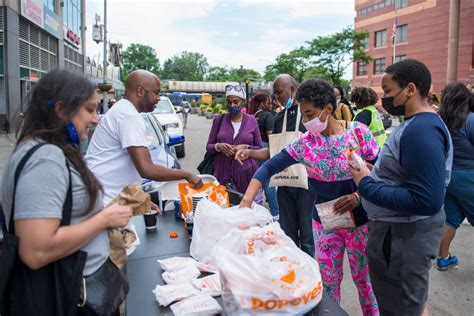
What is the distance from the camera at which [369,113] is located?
543 cm

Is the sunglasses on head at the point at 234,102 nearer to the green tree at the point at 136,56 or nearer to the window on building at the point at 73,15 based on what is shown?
the window on building at the point at 73,15

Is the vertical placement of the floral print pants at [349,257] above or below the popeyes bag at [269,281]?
below

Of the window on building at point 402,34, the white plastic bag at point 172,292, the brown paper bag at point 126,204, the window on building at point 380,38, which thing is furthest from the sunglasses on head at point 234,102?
the window on building at point 380,38

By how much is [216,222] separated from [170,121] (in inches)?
402

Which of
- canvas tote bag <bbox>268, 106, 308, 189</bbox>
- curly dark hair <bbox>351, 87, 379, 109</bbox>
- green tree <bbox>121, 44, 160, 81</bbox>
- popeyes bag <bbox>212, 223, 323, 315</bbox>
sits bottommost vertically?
popeyes bag <bbox>212, 223, 323, 315</bbox>

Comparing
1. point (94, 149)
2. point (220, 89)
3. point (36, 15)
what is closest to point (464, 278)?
point (94, 149)

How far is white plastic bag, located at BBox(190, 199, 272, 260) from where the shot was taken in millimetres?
2248

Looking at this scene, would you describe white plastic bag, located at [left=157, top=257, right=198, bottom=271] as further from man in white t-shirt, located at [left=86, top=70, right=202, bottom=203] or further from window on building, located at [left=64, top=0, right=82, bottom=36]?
window on building, located at [left=64, top=0, right=82, bottom=36]

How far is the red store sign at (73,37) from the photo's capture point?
28897 mm

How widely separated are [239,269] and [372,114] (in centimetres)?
440

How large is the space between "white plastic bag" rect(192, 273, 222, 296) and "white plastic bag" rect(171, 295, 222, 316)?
84mm

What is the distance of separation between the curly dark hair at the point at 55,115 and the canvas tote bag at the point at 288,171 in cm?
238

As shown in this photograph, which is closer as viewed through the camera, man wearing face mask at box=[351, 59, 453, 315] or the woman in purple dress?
man wearing face mask at box=[351, 59, 453, 315]

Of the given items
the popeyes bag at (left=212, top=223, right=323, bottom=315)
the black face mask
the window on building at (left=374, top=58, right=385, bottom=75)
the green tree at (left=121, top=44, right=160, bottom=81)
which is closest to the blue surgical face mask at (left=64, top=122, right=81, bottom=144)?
the popeyes bag at (left=212, top=223, right=323, bottom=315)
